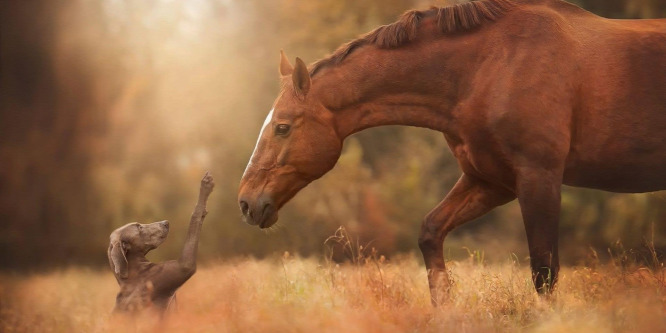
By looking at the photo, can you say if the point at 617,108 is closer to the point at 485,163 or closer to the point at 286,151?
the point at 485,163

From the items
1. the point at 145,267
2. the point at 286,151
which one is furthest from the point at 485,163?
the point at 145,267

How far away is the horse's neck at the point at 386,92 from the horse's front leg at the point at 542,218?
2.44ft

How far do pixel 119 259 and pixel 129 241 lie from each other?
18 cm

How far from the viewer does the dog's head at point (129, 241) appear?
16.9 ft

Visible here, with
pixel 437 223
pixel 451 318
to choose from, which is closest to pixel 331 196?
pixel 437 223

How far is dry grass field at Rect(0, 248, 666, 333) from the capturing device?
4.48 m

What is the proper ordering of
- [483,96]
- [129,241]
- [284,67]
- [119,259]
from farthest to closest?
[284,67] < [483,96] < [129,241] < [119,259]

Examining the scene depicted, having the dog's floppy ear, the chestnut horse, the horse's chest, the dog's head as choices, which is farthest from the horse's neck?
the dog's floppy ear

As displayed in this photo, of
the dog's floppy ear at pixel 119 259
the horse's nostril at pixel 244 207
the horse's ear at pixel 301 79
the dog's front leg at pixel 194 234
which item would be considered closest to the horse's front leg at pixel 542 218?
the horse's ear at pixel 301 79

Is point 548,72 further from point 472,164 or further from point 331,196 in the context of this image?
point 331,196

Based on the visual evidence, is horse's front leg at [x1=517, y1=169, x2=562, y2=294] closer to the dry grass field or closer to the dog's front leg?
the dry grass field

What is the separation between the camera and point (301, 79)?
5605mm

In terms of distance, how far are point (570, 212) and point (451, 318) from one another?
4.86 metres

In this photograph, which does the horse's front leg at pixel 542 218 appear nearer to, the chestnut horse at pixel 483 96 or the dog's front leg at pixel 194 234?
the chestnut horse at pixel 483 96
